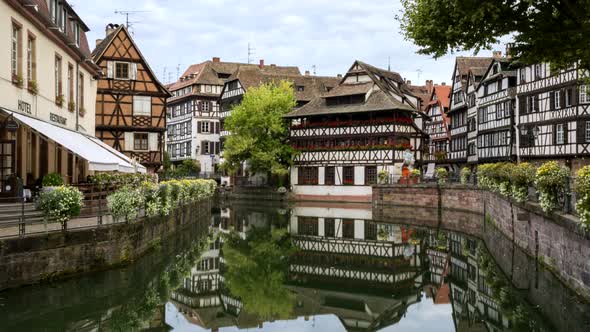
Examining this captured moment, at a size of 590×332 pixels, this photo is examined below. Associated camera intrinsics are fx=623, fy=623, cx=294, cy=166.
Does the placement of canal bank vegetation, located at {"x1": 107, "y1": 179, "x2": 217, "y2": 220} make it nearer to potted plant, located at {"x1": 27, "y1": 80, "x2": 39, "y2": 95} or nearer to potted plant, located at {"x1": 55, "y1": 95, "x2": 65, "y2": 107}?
potted plant, located at {"x1": 27, "y1": 80, "x2": 39, "y2": 95}

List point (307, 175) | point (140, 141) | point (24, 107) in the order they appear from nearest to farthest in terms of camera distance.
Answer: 1. point (24, 107)
2. point (140, 141)
3. point (307, 175)

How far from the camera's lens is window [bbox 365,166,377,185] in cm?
5462

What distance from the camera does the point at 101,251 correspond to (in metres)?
16.7

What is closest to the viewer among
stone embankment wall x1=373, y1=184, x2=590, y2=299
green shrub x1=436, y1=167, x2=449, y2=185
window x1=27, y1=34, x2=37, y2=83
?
stone embankment wall x1=373, y1=184, x2=590, y2=299

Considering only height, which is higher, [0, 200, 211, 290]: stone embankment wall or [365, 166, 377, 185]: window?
[365, 166, 377, 185]: window

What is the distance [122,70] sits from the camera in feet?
141

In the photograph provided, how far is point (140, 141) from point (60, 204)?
29.2 m

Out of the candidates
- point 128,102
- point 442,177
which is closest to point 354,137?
point 442,177

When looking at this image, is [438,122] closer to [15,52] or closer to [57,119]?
[57,119]

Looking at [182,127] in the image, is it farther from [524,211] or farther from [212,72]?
[524,211]

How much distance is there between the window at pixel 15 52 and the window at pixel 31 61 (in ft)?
3.61

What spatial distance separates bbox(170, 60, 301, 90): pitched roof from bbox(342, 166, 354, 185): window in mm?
27326

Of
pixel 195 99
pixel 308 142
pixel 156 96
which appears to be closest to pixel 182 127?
pixel 195 99

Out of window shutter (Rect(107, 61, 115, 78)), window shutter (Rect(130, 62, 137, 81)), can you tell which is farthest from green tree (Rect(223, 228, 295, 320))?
window shutter (Rect(107, 61, 115, 78))
